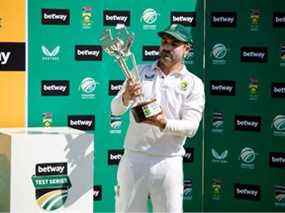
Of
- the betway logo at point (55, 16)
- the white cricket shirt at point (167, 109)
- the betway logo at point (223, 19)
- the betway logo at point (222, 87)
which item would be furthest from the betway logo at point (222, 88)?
the white cricket shirt at point (167, 109)

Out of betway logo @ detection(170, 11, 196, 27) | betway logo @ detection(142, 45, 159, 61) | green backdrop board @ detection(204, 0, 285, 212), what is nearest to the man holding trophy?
betway logo @ detection(142, 45, 159, 61)

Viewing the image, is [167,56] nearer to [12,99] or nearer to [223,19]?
[12,99]

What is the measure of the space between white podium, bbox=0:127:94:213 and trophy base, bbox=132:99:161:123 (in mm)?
797

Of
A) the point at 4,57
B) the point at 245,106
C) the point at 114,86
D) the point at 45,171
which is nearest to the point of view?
the point at 45,171

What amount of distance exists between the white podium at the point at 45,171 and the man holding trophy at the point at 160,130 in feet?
1.76

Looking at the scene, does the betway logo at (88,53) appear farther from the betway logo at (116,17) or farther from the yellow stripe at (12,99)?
the yellow stripe at (12,99)

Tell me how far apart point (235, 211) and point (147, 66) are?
7.74ft

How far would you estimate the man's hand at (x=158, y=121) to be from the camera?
4480 millimetres

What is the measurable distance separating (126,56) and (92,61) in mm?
1485

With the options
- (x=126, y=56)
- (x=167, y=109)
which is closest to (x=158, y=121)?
(x=167, y=109)

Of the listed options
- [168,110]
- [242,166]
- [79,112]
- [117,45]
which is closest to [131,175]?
[168,110]

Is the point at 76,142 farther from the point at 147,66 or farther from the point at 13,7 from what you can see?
the point at 13,7

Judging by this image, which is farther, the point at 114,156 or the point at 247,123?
the point at 247,123

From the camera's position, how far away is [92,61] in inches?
246
